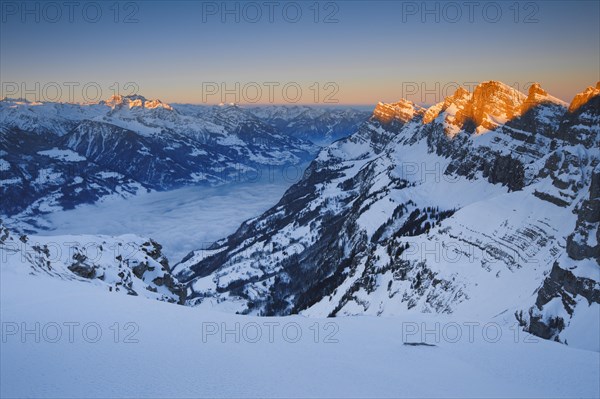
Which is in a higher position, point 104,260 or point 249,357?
point 249,357

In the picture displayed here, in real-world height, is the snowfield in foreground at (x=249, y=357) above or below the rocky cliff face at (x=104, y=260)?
above

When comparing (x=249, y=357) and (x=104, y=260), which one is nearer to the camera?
(x=249, y=357)

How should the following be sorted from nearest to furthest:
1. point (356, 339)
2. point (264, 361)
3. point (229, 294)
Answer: point (264, 361)
point (356, 339)
point (229, 294)

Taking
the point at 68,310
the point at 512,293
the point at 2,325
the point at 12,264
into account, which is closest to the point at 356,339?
the point at 68,310

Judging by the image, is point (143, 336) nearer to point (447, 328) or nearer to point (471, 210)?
point (447, 328)

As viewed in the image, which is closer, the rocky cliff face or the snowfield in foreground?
the snowfield in foreground

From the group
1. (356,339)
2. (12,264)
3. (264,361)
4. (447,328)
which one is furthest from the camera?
(12,264)

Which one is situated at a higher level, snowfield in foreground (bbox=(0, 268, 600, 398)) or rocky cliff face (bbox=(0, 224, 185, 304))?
snowfield in foreground (bbox=(0, 268, 600, 398))

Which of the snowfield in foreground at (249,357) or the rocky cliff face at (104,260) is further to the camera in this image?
the rocky cliff face at (104,260)
